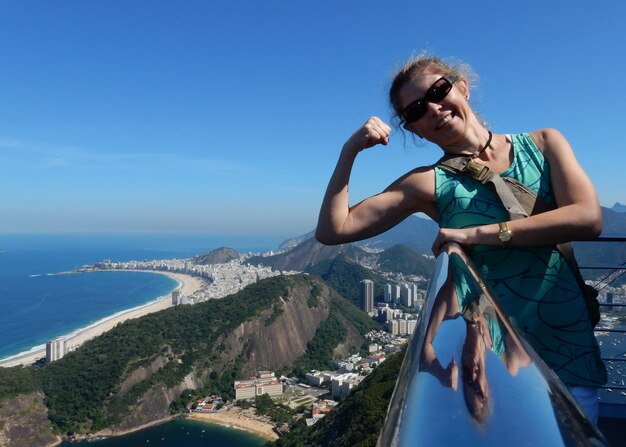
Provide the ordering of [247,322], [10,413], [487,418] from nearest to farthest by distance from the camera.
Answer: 1. [487,418]
2. [10,413]
3. [247,322]

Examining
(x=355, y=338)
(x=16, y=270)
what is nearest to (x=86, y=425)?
(x=355, y=338)

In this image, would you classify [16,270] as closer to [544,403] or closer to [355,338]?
[355,338]

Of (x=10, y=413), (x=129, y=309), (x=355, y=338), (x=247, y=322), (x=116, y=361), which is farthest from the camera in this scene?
(x=129, y=309)

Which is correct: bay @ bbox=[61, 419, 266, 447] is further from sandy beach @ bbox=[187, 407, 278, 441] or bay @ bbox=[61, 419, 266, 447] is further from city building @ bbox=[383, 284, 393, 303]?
city building @ bbox=[383, 284, 393, 303]

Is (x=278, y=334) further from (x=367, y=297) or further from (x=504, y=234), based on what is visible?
(x=504, y=234)

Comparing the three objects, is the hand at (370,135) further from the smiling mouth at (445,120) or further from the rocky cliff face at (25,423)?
the rocky cliff face at (25,423)

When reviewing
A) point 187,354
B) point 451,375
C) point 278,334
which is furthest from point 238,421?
point 451,375

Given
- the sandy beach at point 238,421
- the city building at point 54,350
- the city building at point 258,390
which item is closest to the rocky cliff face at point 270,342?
the sandy beach at point 238,421
